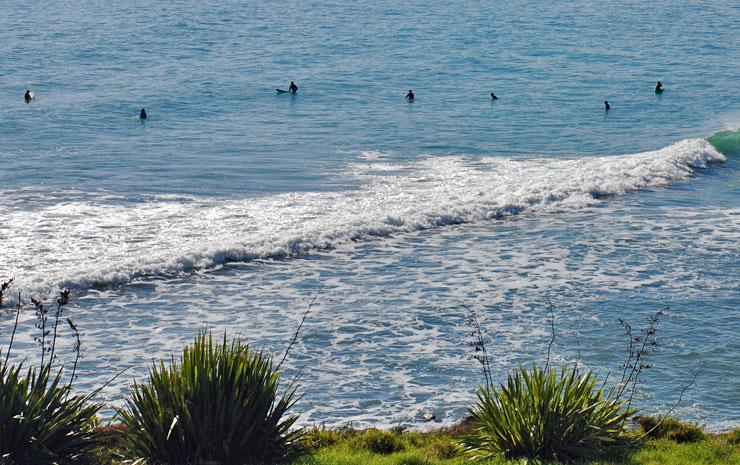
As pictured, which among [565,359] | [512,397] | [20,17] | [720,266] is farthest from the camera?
[20,17]

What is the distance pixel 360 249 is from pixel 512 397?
11.1 metres

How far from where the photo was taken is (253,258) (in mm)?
18969

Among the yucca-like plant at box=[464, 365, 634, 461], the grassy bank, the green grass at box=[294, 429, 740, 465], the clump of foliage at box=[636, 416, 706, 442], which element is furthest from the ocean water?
the yucca-like plant at box=[464, 365, 634, 461]

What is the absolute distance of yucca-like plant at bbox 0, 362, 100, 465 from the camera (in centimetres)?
781

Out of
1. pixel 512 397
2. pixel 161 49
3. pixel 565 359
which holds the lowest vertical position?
pixel 565 359

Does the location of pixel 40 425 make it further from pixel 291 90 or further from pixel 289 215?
pixel 291 90

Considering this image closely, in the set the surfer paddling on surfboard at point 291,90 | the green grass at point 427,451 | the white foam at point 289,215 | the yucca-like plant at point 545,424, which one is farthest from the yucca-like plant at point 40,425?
the surfer paddling on surfboard at point 291,90

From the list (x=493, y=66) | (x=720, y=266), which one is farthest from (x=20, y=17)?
(x=720, y=266)


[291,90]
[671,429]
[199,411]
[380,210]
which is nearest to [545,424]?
[671,429]

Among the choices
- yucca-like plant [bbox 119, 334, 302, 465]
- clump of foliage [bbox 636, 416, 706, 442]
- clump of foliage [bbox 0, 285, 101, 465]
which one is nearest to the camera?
clump of foliage [bbox 0, 285, 101, 465]

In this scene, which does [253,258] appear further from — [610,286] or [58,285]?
[610,286]

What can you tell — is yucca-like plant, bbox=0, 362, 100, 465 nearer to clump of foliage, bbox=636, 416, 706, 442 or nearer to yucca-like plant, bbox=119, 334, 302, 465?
yucca-like plant, bbox=119, 334, 302, 465

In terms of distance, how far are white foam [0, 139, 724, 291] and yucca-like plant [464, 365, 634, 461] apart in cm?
989

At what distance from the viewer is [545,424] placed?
861 centimetres
